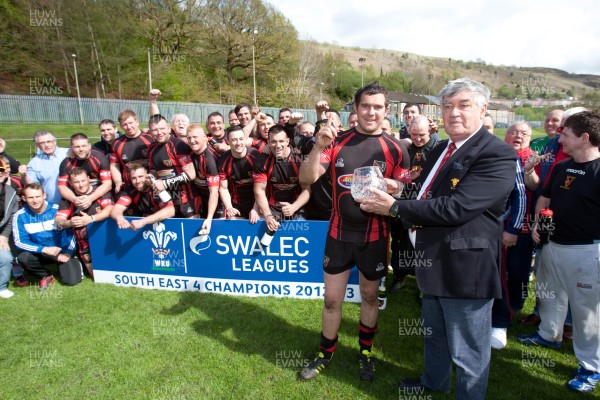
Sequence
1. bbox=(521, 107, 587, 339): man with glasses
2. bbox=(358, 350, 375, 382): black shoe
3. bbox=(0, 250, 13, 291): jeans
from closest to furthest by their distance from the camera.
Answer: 1. bbox=(358, 350, 375, 382): black shoe
2. bbox=(521, 107, 587, 339): man with glasses
3. bbox=(0, 250, 13, 291): jeans

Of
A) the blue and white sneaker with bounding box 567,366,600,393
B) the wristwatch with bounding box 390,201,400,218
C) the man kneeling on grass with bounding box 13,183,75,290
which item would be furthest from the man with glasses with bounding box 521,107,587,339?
the man kneeling on grass with bounding box 13,183,75,290

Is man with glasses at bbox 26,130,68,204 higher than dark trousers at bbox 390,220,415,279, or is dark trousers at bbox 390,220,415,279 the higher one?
man with glasses at bbox 26,130,68,204

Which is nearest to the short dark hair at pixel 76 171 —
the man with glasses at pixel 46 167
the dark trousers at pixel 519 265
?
the man with glasses at pixel 46 167

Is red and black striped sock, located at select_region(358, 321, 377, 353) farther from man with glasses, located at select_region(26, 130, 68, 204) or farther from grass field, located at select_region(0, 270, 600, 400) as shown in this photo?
man with glasses, located at select_region(26, 130, 68, 204)

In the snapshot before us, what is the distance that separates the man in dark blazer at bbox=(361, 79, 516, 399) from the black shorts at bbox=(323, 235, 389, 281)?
682 mm

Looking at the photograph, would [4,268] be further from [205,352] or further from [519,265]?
[519,265]

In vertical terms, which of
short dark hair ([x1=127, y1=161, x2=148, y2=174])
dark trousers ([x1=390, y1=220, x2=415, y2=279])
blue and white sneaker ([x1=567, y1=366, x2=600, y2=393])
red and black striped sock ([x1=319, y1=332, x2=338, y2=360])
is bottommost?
blue and white sneaker ([x1=567, y1=366, x2=600, y2=393])

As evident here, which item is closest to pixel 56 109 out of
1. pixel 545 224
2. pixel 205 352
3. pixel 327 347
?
pixel 205 352

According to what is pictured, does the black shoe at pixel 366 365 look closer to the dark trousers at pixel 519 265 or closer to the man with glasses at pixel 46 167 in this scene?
the dark trousers at pixel 519 265

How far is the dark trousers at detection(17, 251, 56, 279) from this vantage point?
5.59 m

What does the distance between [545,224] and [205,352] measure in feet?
12.3

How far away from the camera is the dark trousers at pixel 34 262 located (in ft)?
18.4

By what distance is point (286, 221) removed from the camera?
490 cm

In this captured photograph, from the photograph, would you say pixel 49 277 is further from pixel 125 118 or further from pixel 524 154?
pixel 524 154
